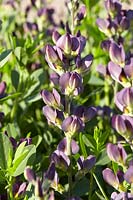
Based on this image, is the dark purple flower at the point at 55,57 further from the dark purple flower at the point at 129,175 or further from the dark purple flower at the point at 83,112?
the dark purple flower at the point at 129,175

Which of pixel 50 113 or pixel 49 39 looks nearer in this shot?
pixel 50 113

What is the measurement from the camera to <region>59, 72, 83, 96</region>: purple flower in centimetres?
128

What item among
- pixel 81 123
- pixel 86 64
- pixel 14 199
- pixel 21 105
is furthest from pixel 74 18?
pixel 21 105

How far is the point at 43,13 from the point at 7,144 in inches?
48.7

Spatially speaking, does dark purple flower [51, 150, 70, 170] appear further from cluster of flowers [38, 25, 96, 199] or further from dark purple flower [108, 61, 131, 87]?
dark purple flower [108, 61, 131, 87]

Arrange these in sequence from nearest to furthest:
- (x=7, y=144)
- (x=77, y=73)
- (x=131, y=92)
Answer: (x=131, y=92) → (x=77, y=73) → (x=7, y=144)

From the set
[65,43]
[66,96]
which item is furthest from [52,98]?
[65,43]

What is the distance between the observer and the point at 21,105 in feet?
7.54

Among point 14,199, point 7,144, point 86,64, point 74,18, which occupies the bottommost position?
point 14,199

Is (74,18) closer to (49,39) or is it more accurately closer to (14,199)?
(14,199)

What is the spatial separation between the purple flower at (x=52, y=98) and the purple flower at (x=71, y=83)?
24mm

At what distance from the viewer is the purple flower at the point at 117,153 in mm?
1240

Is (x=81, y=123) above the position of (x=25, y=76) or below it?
below

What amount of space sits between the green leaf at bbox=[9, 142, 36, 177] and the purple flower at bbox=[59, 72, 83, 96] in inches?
6.8
